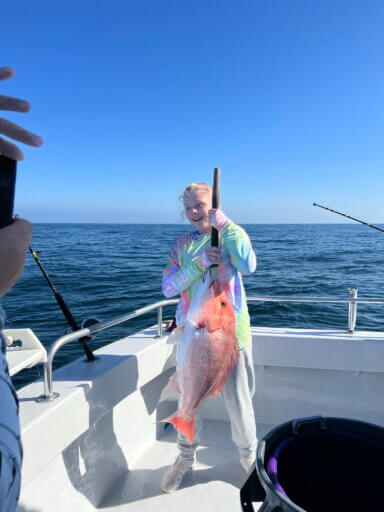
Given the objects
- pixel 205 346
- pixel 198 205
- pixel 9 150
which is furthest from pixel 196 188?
pixel 9 150

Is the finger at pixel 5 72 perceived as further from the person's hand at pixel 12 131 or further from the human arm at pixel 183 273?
the human arm at pixel 183 273

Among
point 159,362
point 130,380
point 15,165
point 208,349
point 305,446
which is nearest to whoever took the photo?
point 15,165

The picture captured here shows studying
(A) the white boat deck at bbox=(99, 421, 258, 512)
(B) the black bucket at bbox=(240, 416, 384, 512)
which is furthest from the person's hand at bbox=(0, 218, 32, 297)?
(A) the white boat deck at bbox=(99, 421, 258, 512)

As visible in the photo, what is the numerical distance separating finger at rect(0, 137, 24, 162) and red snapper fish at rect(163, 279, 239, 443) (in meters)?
1.49

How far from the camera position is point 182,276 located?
221 cm

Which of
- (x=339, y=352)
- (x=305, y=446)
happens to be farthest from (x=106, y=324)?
(x=339, y=352)

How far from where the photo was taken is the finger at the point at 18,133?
0.72 m

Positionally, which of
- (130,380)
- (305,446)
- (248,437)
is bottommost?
(248,437)

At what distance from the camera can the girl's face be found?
2.29 m

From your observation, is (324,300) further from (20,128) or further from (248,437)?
(20,128)

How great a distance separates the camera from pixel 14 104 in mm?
748

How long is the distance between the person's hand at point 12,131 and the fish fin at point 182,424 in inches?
73.9

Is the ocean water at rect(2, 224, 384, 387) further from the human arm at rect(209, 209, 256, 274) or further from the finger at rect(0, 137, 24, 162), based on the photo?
the finger at rect(0, 137, 24, 162)

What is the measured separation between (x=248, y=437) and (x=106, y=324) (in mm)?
1170
